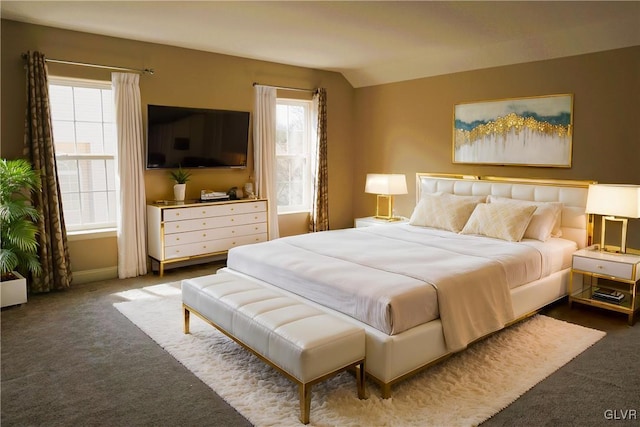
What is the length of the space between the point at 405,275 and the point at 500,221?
5.99ft

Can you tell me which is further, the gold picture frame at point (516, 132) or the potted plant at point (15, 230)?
the gold picture frame at point (516, 132)

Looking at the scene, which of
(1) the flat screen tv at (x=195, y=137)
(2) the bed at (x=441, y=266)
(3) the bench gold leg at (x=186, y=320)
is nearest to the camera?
(2) the bed at (x=441, y=266)

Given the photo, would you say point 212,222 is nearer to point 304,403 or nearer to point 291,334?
point 291,334

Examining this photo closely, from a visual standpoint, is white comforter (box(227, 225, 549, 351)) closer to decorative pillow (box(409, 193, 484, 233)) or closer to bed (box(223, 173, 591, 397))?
bed (box(223, 173, 591, 397))

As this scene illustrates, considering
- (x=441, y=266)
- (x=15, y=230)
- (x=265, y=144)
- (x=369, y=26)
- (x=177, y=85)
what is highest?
(x=369, y=26)

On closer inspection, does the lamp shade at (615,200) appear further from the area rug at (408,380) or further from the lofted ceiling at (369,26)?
the lofted ceiling at (369,26)

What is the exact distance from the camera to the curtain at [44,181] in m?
4.65

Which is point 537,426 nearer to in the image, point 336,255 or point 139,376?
point 336,255

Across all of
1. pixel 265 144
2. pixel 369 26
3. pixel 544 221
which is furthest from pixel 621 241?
pixel 265 144

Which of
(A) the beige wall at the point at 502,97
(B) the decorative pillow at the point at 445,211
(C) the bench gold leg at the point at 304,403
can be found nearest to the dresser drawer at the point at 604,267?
(A) the beige wall at the point at 502,97

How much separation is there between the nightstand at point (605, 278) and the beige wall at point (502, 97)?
58cm

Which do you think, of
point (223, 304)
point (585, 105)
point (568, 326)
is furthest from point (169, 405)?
point (585, 105)

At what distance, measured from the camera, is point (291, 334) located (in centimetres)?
270

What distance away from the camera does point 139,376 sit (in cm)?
312
